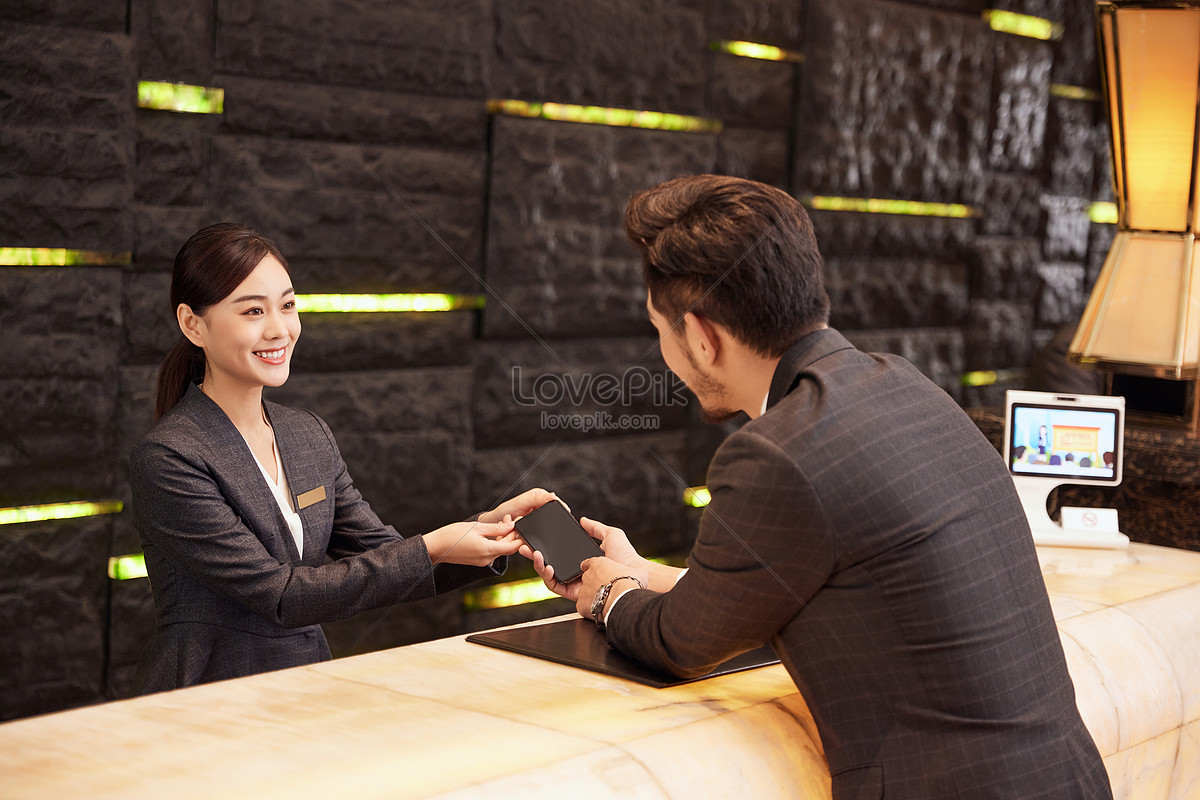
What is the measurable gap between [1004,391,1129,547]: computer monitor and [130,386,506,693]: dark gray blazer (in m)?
1.31

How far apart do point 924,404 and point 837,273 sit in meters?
2.55

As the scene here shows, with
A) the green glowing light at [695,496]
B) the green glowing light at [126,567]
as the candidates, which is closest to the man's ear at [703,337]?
the green glowing light at [126,567]

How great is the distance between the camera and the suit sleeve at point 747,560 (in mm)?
1202

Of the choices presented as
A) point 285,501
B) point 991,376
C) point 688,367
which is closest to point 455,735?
point 688,367

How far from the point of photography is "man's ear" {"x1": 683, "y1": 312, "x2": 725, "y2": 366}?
4.61 ft

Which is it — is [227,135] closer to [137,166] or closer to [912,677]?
[137,166]

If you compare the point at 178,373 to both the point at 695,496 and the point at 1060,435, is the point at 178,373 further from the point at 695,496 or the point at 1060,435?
the point at 695,496

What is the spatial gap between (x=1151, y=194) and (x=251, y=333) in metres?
2.10

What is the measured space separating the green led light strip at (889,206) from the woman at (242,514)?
7.15 feet

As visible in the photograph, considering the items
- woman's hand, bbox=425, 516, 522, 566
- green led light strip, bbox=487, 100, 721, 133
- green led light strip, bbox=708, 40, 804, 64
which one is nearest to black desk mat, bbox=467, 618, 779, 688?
woman's hand, bbox=425, 516, 522, 566

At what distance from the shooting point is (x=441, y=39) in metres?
2.74

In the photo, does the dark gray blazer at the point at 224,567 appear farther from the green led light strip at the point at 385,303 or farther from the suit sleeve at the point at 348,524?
the green led light strip at the point at 385,303

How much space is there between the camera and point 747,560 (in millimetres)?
1233

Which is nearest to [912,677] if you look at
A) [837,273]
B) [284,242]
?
[284,242]
